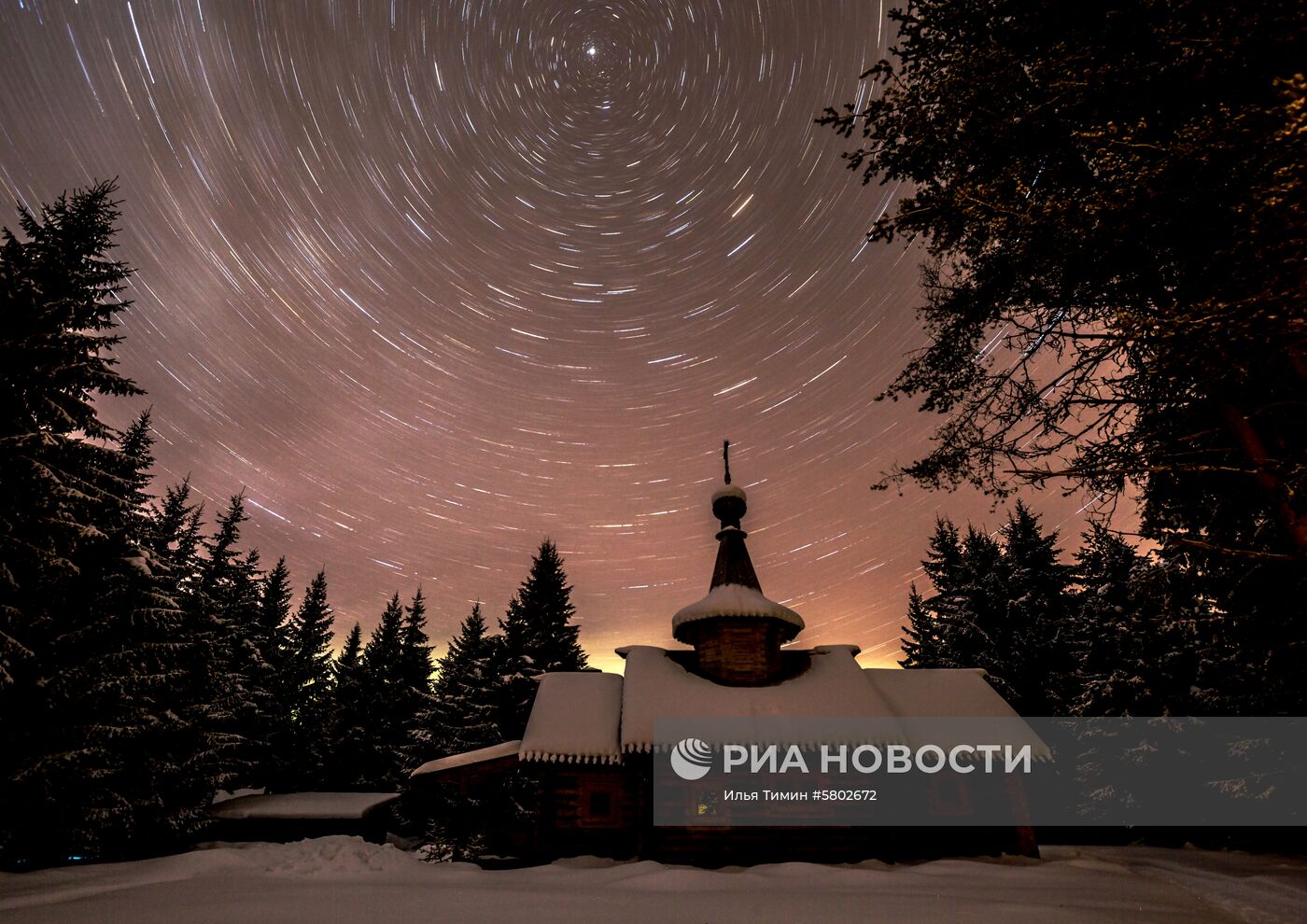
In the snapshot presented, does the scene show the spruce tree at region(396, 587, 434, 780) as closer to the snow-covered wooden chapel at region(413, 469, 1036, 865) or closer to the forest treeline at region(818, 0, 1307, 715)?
the snow-covered wooden chapel at region(413, 469, 1036, 865)

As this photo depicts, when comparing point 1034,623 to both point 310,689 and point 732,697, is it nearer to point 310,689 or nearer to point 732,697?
point 732,697

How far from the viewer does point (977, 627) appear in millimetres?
27078

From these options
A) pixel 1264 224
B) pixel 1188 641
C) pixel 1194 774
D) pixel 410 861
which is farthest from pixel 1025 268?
pixel 1194 774

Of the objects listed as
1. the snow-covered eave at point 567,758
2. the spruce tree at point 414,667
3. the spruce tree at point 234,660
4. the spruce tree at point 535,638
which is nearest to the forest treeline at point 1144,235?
the snow-covered eave at point 567,758

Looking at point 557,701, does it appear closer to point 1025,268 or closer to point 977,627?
point 1025,268

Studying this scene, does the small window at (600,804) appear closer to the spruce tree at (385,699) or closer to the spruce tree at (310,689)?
the spruce tree at (385,699)

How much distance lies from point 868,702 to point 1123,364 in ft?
33.1

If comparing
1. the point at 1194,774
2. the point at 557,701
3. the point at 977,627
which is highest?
the point at 977,627

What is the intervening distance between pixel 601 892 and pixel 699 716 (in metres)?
6.36

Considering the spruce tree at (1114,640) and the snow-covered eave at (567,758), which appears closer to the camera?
the snow-covered eave at (567,758)

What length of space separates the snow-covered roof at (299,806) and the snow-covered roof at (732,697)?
19.6 metres

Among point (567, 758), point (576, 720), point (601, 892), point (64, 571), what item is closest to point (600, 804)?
point (567, 758)

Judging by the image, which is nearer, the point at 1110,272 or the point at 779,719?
the point at 1110,272

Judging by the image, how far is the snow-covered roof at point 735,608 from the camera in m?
16.7
